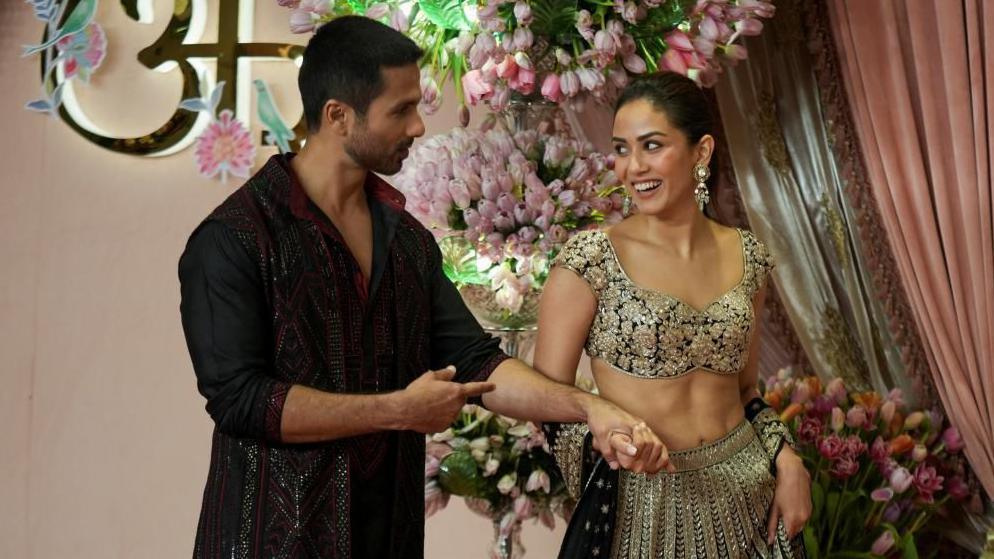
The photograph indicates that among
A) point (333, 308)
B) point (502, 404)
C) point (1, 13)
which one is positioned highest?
point (1, 13)

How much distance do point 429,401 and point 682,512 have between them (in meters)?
0.65

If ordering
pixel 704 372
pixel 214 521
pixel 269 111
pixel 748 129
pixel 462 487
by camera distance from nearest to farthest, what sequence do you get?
pixel 214 521 → pixel 704 372 → pixel 462 487 → pixel 748 129 → pixel 269 111

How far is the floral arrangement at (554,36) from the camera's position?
84.7 inches

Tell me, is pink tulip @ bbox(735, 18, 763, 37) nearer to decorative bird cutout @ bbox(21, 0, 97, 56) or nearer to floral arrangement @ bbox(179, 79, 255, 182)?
floral arrangement @ bbox(179, 79, 255, 182)

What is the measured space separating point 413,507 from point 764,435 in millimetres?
684

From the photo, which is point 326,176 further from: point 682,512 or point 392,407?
point 682,512

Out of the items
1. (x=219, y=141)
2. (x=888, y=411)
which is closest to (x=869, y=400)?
(x=888, y=411)

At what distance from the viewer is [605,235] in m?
2.09

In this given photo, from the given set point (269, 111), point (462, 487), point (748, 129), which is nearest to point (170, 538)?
point (269, 111)

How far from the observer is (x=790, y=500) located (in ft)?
6.73

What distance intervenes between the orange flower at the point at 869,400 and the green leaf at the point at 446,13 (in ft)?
3.96

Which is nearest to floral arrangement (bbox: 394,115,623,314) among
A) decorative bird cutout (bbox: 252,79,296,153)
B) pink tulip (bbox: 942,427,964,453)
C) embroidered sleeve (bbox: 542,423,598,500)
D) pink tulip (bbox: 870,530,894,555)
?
embroidered sleeve (bbox: 542,423,598,500)

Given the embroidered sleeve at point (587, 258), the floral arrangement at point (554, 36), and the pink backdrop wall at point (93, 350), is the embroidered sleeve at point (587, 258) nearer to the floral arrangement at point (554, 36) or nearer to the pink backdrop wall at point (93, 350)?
the floral arrangement at point (554, 36)

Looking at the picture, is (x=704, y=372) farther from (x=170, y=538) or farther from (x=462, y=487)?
(x=170, y=538)
